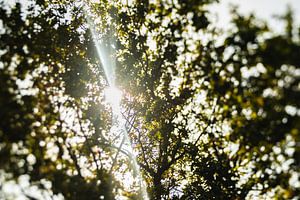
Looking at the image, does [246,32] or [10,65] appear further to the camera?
[10,65]

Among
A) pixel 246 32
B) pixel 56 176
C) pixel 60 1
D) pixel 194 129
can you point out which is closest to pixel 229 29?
pixel 246 32

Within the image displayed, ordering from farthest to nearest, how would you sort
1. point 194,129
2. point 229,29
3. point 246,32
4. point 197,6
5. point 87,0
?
point 87,0, point 194,129, point 197,6, point 229,29, point 246,32

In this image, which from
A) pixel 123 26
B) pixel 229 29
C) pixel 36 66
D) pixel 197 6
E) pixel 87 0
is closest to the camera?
pixel 229 29

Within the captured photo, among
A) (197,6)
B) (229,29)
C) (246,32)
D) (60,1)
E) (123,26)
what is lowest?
(246,32)

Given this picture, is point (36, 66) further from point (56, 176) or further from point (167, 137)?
point (167, 137)

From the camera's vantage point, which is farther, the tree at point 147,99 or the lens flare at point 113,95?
the lens flare at point 113,95

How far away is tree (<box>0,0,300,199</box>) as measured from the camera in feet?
31.4

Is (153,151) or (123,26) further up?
(123,26)

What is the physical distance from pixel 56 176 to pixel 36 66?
5464mm

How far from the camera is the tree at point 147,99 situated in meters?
9.57

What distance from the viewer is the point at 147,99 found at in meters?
20.0

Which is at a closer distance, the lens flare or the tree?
the tree

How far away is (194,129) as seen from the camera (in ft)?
65.2

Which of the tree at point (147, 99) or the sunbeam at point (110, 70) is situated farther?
the sunbeam at point (110, 70)
